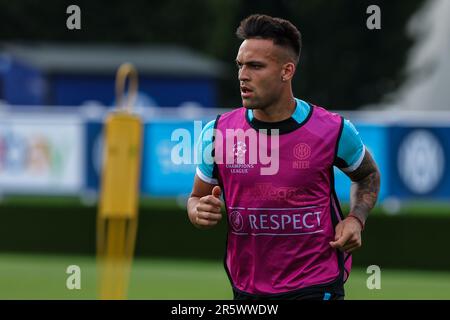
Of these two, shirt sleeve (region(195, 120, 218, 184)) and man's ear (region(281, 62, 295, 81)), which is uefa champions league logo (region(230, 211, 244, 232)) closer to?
shirt sleeve (region(195, 120, 218, 184))

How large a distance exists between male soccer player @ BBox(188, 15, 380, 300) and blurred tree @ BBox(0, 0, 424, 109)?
2910cm

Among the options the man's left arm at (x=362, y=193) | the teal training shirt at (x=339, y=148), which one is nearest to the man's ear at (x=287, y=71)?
the teal training shirt at (x=339, y=148)

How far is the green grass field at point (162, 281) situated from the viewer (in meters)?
14.8

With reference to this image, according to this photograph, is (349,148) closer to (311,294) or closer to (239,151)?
(239,151)

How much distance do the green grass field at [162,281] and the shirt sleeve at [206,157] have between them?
709cm

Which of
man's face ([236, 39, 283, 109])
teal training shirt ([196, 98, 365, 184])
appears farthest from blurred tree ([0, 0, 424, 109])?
man's face ([236, 39, 283, 109])

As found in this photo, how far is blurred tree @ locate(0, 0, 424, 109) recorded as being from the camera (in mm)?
38156

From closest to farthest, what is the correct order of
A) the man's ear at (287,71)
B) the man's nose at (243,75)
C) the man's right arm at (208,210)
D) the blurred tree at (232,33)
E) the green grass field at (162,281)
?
the man's right arm at (208,210)
the man's nose at (243,75)
the man's ear at (287,71)
the green grass field at (162,281)
the blurred tree at (232,33)

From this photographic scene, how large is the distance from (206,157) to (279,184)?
0.41 m

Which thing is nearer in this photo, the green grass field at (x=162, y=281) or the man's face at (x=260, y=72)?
the man's face at (x=260, y=72)

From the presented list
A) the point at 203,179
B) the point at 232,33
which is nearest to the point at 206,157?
the point at 203,179

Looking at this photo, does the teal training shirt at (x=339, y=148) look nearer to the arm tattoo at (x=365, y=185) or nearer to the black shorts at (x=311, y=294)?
the arm tattoo at (x=365, y=185)

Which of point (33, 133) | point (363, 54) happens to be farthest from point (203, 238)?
point (363, 54)
